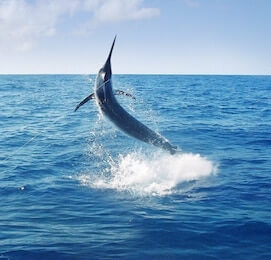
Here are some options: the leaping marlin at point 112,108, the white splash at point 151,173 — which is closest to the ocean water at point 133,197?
the white splash at point 151,173

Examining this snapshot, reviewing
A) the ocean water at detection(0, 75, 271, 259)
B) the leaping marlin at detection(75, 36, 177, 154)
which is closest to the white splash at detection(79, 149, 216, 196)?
the ocean water at detection(0, 75, 271, 259)

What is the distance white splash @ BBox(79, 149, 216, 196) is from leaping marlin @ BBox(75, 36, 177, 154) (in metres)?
1.83

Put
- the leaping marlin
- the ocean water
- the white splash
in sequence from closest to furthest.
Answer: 1. the ocean water
2. the leaping marlin
3. the white splash

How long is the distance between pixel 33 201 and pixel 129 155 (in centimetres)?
541

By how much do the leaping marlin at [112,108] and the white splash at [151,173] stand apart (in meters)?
1.83

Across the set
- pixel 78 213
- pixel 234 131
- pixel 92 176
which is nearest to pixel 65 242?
pixel 78 213

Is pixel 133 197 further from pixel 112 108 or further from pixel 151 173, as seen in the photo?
pixel 112 108

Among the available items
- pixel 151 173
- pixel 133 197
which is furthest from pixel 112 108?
pixel 151 173

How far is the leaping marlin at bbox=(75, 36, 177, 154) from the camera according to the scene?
9.46 metres

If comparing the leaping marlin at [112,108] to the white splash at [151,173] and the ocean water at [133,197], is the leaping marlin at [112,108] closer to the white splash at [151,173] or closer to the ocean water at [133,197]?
the ocean water at [133,197]

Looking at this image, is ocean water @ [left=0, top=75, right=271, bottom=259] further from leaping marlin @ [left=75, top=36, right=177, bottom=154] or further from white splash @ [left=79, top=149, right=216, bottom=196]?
leaping marlin @ [left=75, top=36, right=177, bottom=154]

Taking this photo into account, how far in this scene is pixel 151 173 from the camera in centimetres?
1246

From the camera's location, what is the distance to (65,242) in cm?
762

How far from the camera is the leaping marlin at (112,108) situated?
946cm
